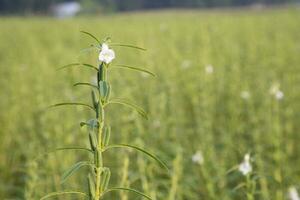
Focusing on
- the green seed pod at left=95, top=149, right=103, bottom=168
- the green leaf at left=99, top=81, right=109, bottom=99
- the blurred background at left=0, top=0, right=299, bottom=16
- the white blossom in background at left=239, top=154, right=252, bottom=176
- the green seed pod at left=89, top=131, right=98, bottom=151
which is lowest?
the green seed pod at left=95, top=149, right=103, bottom=168

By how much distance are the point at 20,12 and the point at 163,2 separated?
1839cm

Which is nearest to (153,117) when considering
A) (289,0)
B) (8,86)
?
(8,86)

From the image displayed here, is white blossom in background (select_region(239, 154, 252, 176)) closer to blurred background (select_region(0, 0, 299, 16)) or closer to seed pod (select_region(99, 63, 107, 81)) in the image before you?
seed pod (select_region(99, 63, 107, 81))

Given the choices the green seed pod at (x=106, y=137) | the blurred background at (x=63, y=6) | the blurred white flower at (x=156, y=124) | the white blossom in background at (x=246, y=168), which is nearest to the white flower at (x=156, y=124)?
the blurred white flower at (x=156, y=124)

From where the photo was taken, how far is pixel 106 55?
2.69 feet

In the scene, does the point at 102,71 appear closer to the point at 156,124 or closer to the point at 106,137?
the point at 106,137

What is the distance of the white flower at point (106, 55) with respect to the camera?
81 centimetres

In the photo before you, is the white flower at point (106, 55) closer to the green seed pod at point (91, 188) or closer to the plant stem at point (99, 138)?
the plant stem at point (99, 138)

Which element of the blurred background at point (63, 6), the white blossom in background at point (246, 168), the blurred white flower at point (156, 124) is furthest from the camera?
the blurred background at point (63, 6)

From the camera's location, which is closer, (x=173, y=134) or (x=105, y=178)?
(x=105, y=178)

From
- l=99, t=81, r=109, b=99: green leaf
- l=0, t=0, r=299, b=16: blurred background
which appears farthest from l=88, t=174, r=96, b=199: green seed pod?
l=0, t=0, r=299, b=16: blurred background

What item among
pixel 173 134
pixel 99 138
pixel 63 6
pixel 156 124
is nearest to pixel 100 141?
pixel 99 138

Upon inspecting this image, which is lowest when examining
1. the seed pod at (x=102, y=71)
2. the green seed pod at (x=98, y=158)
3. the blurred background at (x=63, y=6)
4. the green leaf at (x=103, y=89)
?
the green seed pod at (x=98, y=158)

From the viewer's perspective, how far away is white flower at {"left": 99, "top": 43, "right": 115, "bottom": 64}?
2.67 feet
